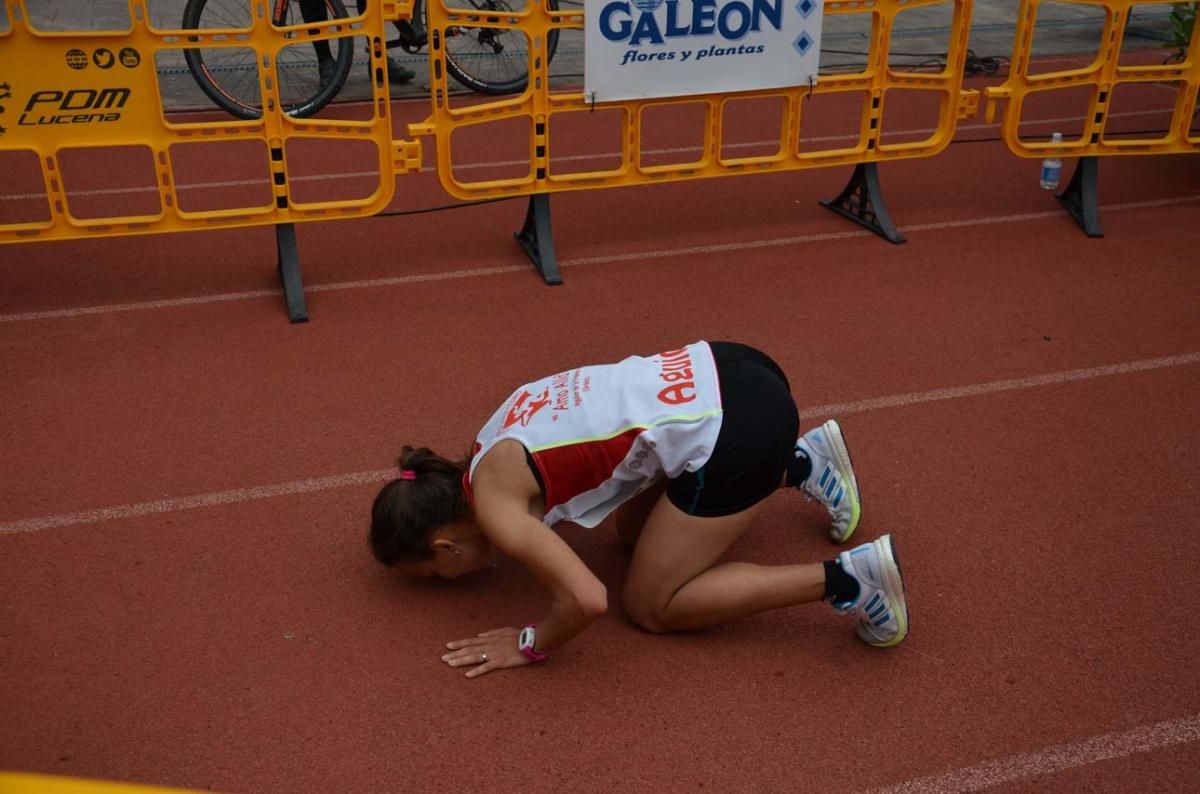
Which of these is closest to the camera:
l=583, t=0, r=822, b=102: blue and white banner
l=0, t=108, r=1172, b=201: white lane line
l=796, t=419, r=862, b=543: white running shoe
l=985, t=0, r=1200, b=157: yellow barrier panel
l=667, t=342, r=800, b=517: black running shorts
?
l=667, t=342, r=800, b=517: black running shorts

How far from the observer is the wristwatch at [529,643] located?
327 cm

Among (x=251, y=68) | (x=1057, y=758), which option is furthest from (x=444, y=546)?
(x=251, y=68)

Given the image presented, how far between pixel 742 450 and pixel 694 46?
124 inches

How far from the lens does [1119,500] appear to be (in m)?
4.09

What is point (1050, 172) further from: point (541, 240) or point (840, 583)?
point (840, 583)

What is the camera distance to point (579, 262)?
621 centimetres

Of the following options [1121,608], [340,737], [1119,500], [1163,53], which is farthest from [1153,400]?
[1163,53]

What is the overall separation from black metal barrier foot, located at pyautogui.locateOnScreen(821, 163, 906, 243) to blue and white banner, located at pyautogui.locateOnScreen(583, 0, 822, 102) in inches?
35.5

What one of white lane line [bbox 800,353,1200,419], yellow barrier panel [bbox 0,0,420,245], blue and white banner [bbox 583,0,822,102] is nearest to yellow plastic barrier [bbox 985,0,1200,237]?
blue and white banner [bbox 583,0,822,102]

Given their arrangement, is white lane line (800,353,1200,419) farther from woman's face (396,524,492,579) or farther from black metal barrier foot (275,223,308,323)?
black metal barrier foot (275,223,308,323)

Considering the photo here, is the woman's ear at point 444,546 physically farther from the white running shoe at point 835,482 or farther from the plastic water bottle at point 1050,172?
the plastic water bottle at point 1050,172

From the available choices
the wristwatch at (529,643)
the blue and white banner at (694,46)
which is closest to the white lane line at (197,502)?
the wristwatch at (529,643)

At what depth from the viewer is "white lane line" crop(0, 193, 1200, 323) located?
5578 mm

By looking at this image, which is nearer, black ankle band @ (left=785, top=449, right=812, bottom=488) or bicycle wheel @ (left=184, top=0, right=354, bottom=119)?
black ankle band @ (left=785, top=449, right=812, bottom=488)
